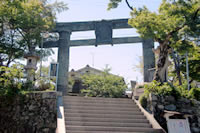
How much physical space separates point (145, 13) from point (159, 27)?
43.8 inches

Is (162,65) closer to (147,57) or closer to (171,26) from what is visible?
(171,26)

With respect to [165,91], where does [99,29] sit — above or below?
above

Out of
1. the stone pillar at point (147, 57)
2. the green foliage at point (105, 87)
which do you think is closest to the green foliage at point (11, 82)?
the green foliage at point (105, 87)

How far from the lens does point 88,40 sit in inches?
646

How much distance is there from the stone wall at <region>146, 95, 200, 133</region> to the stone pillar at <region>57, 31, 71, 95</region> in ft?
27.1

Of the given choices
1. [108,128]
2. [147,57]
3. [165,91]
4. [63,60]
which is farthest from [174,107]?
[63,60]

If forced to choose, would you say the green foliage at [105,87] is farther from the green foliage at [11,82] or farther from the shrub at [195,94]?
the green foliage at [11,82]

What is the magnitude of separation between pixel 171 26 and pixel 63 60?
897 centimetres

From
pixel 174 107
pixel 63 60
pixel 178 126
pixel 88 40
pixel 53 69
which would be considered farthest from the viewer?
pixel 88 40

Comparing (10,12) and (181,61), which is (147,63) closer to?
(181,61)

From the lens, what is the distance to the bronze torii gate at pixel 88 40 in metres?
15.9

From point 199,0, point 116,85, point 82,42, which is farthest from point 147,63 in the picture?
point 199,0

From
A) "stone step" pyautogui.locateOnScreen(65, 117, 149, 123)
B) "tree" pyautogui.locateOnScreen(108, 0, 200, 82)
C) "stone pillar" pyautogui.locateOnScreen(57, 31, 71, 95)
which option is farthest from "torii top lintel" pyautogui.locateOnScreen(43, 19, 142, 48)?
"stone step" pyautogui.locateOnScreen(65, 117, 149, 123)

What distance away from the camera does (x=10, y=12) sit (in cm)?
1378
